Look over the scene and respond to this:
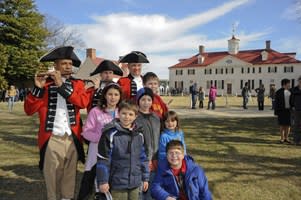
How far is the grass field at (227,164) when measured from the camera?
530cm

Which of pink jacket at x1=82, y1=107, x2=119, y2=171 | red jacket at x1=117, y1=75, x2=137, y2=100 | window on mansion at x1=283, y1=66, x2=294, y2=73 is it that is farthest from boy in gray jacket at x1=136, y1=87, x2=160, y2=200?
window on mansion at x1=283, y1=66, x2=294, y2=73

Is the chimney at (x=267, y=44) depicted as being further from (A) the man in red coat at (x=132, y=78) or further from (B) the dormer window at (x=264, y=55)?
(A) the man in red coat at (x=132, y=78)

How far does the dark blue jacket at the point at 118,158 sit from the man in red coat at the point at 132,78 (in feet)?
3.79

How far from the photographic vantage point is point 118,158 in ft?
11.5

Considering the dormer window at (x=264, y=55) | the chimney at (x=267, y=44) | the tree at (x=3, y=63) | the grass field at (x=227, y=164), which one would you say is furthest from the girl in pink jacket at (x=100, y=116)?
the chimney at (x=267, y=44)

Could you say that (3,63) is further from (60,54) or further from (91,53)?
(60,54)

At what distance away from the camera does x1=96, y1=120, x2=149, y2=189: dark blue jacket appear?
3.46 metres

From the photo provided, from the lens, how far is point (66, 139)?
4.05 m

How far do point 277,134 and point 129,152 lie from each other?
8.83m

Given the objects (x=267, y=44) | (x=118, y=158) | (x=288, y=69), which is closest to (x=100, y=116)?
(x=118, y=158)

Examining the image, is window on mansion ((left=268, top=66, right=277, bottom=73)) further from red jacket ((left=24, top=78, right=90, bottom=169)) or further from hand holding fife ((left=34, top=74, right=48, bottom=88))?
hand holding fife ((left=34, top=74, right=48, bottom=88))

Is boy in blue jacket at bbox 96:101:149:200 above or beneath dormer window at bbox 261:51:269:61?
beneath

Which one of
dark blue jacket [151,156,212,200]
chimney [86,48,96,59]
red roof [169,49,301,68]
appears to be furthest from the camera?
red roof [169,49,301,68]

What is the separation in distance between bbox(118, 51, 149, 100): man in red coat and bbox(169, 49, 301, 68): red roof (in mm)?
61128
